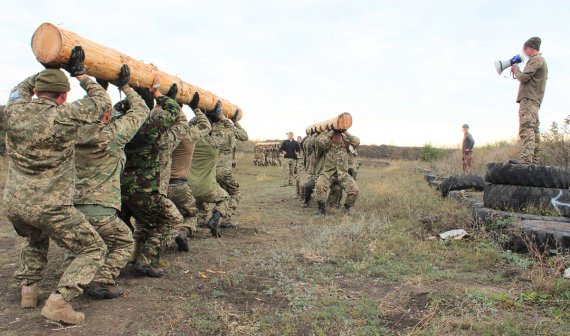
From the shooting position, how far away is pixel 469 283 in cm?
470

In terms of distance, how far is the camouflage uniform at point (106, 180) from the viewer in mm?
4125

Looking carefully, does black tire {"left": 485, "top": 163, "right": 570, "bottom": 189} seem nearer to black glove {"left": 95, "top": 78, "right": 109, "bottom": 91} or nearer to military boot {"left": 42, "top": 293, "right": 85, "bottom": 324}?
black glove {"left": 95, "top": 78, "right": 109, "bottom": 91}

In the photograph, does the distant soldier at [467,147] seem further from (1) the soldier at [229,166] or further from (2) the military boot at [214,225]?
(2) the military boot at [214,225]

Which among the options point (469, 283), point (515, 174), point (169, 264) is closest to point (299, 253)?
point (169, 264)

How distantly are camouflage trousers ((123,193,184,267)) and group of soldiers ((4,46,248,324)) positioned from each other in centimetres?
1

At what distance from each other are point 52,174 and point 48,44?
3.74 feet

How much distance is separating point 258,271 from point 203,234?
261 centimetres

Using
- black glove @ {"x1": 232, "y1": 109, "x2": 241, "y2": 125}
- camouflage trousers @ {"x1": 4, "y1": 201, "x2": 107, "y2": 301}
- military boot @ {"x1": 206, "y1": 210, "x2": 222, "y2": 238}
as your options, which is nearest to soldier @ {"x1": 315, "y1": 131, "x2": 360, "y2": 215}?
black glove @ {"x1": 232, "y1": 109, "x2": 241, "y2": 125}

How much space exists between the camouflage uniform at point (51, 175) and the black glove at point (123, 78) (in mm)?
841

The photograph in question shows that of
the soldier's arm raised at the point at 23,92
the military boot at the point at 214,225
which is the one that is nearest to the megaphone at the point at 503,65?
the military boot at the point at 214,225

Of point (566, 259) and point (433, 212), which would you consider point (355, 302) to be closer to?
point (566, 259)

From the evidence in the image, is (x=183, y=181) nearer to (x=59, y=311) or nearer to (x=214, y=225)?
(x=214, y=225)

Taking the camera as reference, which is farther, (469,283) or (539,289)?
(469,283)

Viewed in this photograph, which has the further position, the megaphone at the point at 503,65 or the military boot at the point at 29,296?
the megaphone at the point at 503,65
